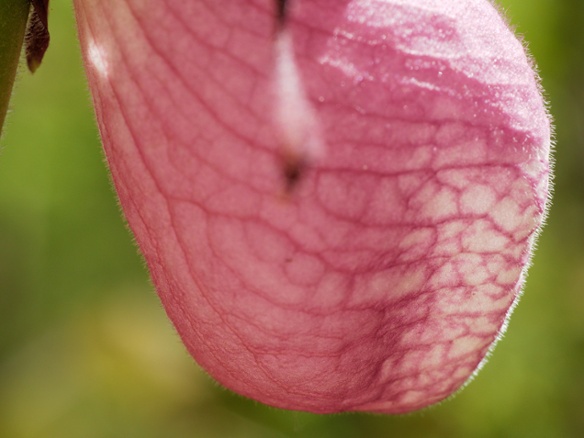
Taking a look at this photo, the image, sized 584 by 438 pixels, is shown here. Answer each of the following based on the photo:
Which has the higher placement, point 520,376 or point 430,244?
point 520,376

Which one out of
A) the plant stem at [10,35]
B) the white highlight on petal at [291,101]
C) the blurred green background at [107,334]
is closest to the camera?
the white highlight on petal at [291,101]

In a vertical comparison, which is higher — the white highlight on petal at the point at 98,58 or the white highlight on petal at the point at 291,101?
the white highlight on petal at the point at 98,58

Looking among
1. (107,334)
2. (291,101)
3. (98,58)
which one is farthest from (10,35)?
(107,334)

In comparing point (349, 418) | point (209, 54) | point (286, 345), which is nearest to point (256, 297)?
point (286, 345)

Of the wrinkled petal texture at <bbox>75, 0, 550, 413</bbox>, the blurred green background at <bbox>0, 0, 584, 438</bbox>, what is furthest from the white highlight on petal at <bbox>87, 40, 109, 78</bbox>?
the blurred green background at <bbox>0, 0, 584, 438</bbox>

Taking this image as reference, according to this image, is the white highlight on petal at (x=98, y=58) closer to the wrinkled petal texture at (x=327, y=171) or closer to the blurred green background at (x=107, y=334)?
the wrinkled petal texture at (x=327, y=171)

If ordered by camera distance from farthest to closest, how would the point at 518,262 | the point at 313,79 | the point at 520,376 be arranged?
the point at 520,376 < the point at 518,262 < the point at 313,79

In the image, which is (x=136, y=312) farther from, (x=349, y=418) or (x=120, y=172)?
(x=120, y=172)

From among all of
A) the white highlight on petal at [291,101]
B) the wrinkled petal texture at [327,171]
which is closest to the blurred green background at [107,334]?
the wrinkled petal texture at [327,171]
